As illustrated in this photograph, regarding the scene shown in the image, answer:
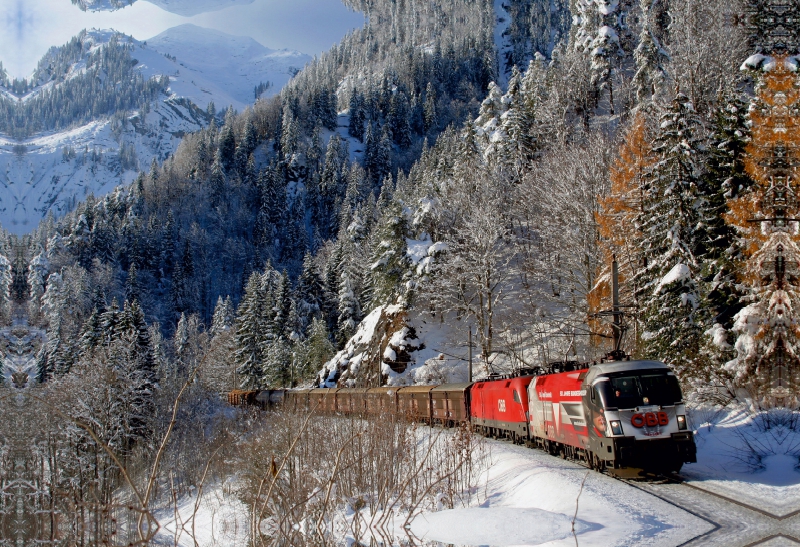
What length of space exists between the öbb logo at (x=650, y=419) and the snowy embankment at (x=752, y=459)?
120cm

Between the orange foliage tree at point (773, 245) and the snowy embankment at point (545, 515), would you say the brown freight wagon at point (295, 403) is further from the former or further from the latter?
the orange foliage tree at point (773, 245)

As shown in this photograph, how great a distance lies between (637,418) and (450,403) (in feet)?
40.0

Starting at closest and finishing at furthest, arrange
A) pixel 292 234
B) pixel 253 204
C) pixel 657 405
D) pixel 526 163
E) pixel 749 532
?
pixel 749 532, pixel 657 405, pixel 526 163, pixel 292 234, pixel 253 204

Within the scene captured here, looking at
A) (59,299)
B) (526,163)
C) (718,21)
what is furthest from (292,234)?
(718,21)

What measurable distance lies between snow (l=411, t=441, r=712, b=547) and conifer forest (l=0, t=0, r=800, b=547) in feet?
0.95

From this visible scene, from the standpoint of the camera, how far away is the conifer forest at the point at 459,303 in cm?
1217

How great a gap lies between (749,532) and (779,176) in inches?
418

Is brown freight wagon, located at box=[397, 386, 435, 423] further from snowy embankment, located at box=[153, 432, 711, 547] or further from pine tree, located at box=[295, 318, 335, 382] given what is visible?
pine tree, located at box=[295, 318, 335, 382]

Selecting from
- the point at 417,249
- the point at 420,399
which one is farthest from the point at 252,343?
the point at 420,399

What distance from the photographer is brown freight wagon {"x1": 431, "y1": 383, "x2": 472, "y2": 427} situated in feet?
72.4

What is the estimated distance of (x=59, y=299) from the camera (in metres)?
80.5

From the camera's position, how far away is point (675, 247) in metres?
22.5

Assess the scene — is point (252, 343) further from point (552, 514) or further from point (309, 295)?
point (552, 514)

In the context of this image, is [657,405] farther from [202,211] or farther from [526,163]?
[202,211]
